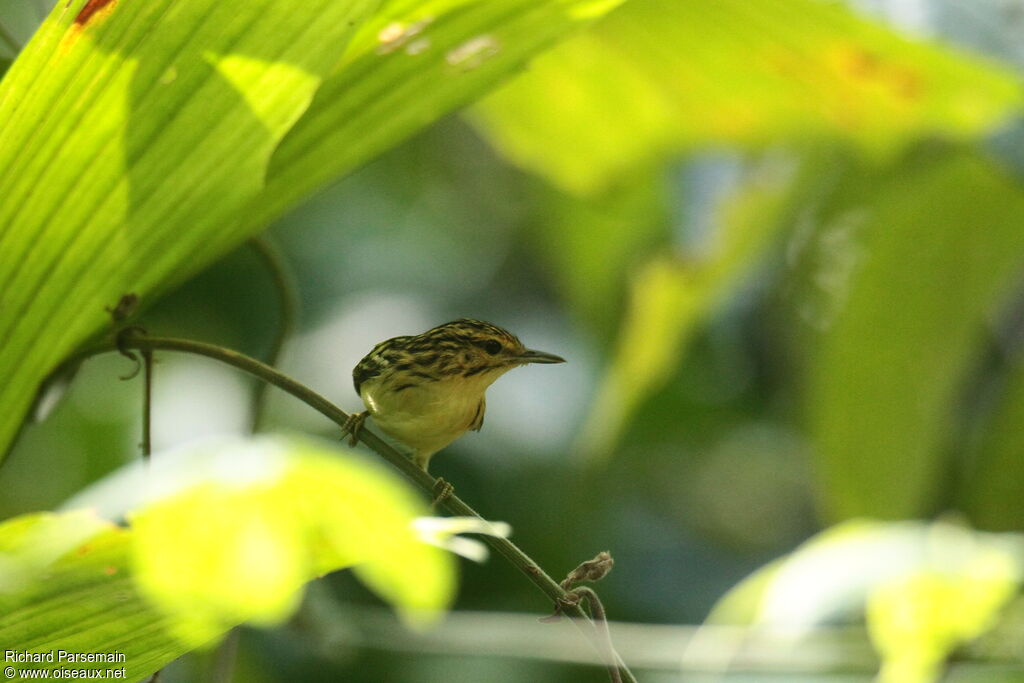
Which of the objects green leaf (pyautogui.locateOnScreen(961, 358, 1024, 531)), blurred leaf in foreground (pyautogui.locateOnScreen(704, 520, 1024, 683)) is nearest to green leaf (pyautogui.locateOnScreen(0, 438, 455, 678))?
blurred leaf in foreground (pyautogui.locateOnScreen(704, 520, 1024, 683))

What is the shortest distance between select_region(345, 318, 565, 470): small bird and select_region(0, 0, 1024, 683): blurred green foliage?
0.46 metres

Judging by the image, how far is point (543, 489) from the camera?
14.3 ft

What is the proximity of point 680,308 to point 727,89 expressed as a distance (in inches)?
26.8

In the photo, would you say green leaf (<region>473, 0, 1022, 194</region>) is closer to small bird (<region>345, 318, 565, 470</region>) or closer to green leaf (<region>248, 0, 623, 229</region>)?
small bird (<region>345, 318, 565, 470</region>)

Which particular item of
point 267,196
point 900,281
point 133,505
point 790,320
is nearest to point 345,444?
point 267,196

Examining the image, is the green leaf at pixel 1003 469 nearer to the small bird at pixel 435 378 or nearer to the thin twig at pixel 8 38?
the small bird at pixel 435 378

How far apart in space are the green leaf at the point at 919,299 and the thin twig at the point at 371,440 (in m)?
2.29

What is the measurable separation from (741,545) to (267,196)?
3.59 metres

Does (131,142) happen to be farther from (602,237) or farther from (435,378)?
(602,237)

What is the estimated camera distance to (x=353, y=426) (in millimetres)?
1650

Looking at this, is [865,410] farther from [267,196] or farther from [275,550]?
[275,550]

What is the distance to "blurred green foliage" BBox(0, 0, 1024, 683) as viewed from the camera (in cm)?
333

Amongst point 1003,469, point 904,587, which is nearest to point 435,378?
point 904,587

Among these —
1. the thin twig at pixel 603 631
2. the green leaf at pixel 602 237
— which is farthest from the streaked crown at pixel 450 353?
the green leaf at pixel 602 237
